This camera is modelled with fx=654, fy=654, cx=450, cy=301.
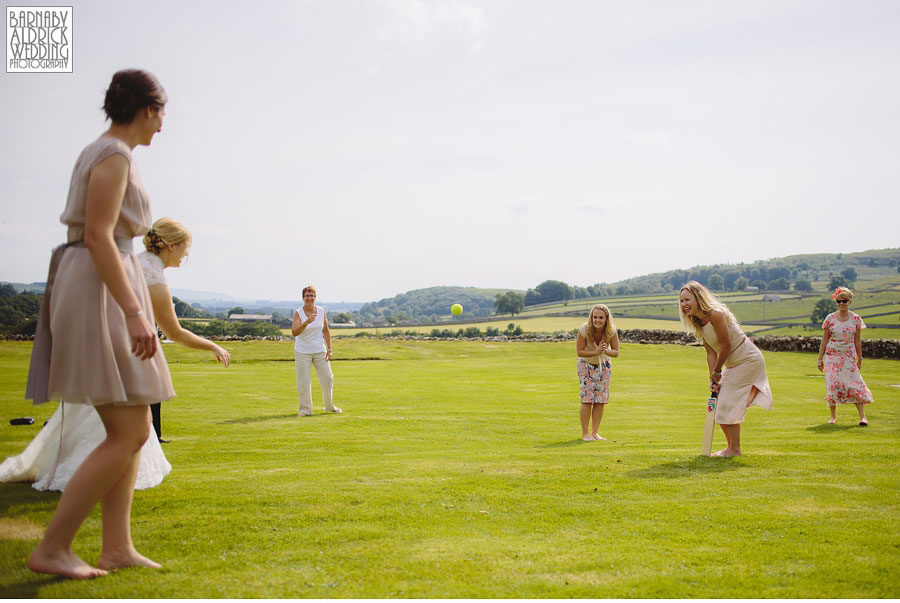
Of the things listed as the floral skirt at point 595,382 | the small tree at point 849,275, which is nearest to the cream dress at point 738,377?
the floral skirt at point 595,382

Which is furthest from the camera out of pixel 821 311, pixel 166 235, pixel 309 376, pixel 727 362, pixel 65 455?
pixel 821 311

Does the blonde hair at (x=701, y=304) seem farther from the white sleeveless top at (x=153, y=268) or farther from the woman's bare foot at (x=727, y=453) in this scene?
the white sleeveless top at (x=153, y=268)

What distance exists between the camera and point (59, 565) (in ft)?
12.5

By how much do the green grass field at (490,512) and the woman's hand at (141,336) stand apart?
1381 millimetres

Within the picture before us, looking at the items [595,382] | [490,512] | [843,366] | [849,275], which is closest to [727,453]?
[595,382]

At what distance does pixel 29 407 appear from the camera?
13.1 metres

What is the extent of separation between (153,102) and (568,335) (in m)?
55.1

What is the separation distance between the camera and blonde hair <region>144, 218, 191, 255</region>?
20.0 ft

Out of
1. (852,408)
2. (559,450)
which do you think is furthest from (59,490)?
(852,408)

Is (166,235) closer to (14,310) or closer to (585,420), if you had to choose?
(585,420)

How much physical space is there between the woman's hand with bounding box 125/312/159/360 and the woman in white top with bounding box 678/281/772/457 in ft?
23.4

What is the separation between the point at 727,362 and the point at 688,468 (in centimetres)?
192

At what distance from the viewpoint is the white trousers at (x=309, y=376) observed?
1422 cm

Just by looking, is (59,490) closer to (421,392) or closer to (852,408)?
(421,392)
